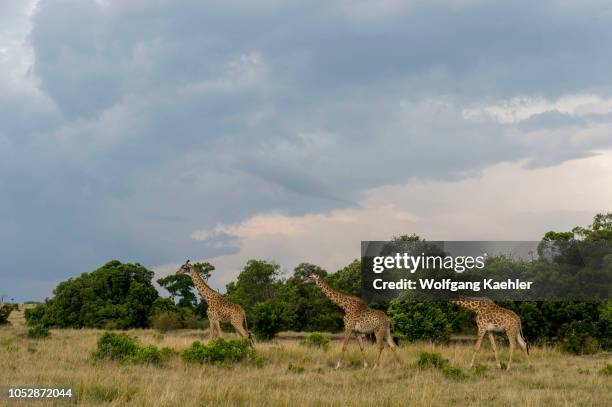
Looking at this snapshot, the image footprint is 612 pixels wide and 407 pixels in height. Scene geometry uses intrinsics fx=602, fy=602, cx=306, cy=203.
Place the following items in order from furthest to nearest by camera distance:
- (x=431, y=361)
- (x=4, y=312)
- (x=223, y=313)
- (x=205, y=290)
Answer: (x=4, y=312) < (x=205, y=290) < (x=223, y=313) < (x=431, y=361)

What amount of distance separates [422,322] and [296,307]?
435 inches

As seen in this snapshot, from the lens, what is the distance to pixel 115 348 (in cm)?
1952

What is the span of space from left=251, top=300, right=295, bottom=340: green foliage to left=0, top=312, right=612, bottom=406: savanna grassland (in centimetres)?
1087

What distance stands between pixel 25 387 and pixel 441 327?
19.9 metres

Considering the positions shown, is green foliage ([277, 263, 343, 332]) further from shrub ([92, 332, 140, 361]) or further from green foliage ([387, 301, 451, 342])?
shrub ([92, 332, 140, 361])

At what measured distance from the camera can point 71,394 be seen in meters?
12.8

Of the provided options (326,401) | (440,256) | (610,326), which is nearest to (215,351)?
(326,401)

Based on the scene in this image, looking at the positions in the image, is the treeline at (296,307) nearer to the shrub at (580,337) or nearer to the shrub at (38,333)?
the shrub at (580,337)

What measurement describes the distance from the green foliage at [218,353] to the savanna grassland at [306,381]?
0.33m

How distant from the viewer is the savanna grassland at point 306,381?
42.1ft

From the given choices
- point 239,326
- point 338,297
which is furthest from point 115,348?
point 338,297

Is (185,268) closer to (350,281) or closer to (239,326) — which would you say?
(239,326)

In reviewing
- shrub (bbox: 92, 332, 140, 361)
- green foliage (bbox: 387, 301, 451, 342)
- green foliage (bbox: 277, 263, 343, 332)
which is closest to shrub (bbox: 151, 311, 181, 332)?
green foliage (bbox: 277, 263, 343, 332)

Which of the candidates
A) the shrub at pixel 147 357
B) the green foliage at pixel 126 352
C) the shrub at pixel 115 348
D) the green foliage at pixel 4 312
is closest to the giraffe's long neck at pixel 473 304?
the green foliage at pixel 126 352
